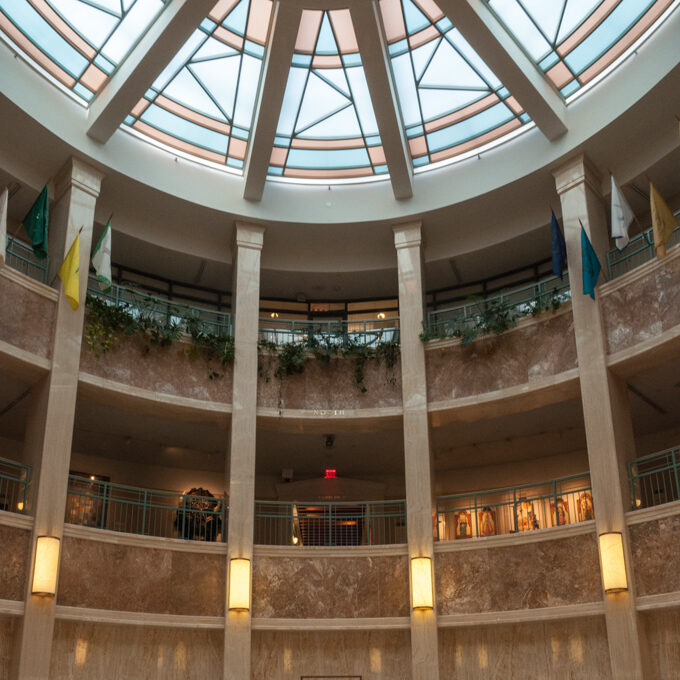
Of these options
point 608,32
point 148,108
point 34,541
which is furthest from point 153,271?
point 608,32

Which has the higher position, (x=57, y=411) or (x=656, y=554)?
(x=57, y=411)

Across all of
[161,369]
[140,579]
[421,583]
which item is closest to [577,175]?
[421,583]

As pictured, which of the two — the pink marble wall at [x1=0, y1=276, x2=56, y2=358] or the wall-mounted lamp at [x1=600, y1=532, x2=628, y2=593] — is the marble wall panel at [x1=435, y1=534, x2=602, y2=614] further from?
the pink marble wall at [x1=0, y1=276, x2=56, y2=358]

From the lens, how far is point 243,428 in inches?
714

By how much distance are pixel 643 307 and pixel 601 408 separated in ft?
6.80

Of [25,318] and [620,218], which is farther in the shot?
[620,218]

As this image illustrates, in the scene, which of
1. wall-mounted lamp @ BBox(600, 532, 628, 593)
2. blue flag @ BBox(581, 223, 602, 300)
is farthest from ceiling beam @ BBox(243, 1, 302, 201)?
wall-mounted lamp @ BBox(600, 532, 628, 593)

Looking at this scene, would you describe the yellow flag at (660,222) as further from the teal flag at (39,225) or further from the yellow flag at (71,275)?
the teal flag at (39,225)

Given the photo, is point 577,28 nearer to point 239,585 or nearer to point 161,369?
point 161,369

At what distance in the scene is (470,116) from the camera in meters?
19.0

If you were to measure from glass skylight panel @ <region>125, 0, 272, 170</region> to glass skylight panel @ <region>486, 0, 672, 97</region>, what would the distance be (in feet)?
16.6

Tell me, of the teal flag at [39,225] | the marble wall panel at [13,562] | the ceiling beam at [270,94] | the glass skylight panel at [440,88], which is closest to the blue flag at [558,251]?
the glass skylight panel at [440,88]

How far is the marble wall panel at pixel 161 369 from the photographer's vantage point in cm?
1741

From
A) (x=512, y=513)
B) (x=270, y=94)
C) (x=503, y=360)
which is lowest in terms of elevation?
(x=512, y=513)
